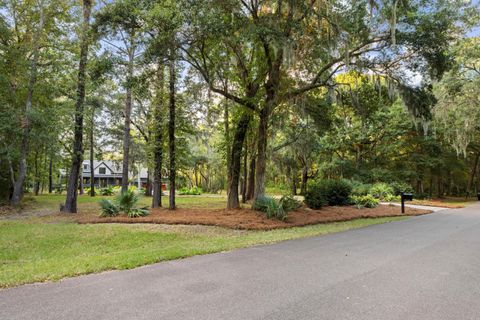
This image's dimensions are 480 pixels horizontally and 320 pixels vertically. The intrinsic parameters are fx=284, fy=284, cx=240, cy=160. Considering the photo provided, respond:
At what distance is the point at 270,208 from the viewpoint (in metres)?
9.70

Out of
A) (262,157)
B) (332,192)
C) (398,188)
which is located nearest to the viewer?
(262,157)

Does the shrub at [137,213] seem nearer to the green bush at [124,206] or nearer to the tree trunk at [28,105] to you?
the green bush at [124,206]

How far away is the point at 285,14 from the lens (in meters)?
10.1

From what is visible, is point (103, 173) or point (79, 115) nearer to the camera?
point (79, 115)

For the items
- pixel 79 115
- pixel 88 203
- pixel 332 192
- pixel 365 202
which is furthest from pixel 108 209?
pixel 365 202

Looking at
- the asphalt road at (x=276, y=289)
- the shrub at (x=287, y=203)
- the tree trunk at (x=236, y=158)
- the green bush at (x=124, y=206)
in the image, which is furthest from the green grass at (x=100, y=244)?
the tree trunk at (x=236, y=158)

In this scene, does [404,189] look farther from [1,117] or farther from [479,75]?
[1,117]

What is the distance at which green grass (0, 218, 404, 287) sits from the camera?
14.6 ft

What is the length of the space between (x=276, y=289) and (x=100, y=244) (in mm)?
4730

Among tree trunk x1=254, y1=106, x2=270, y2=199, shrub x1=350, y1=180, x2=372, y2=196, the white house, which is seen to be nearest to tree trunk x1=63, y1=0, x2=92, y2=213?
tree trunk x1=254, y1=106, x2=270, y2=199

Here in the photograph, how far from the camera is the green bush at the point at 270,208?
9.48 m

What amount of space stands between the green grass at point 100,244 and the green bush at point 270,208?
44.0 inches

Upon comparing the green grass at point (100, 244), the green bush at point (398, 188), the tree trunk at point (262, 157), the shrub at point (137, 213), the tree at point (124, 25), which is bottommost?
the green grass at point (100, 244)

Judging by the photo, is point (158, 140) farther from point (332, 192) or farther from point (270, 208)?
point (332, 192)
